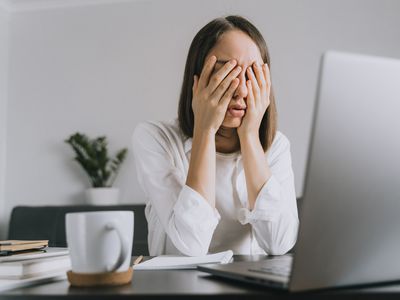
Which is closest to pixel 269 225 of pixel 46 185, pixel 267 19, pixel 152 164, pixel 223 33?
pixel 152 164

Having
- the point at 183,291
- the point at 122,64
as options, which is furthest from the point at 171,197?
the point at 122,64

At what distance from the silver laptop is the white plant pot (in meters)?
2.60

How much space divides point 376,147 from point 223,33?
83cm

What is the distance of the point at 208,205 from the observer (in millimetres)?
981

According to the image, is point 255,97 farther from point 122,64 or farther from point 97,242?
point 122,64

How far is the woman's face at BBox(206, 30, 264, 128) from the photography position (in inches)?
46.4

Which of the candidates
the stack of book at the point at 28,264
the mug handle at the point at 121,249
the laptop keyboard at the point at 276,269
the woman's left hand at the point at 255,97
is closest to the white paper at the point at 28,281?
the stack of book at the point at 28,264

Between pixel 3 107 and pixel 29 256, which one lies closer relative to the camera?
pixel 29 256

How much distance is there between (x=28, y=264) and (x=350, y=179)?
42cm

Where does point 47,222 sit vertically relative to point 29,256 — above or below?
below

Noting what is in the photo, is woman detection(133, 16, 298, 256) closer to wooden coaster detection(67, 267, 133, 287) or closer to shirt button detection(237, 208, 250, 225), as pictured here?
shirt button detection(237, 208, 250, 225)

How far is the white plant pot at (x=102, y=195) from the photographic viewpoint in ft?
9.88

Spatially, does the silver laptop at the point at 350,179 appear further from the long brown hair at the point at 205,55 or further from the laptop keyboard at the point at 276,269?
the long brown hair at the point at 205,55

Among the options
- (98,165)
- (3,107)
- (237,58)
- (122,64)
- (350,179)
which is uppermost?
(122,64)
